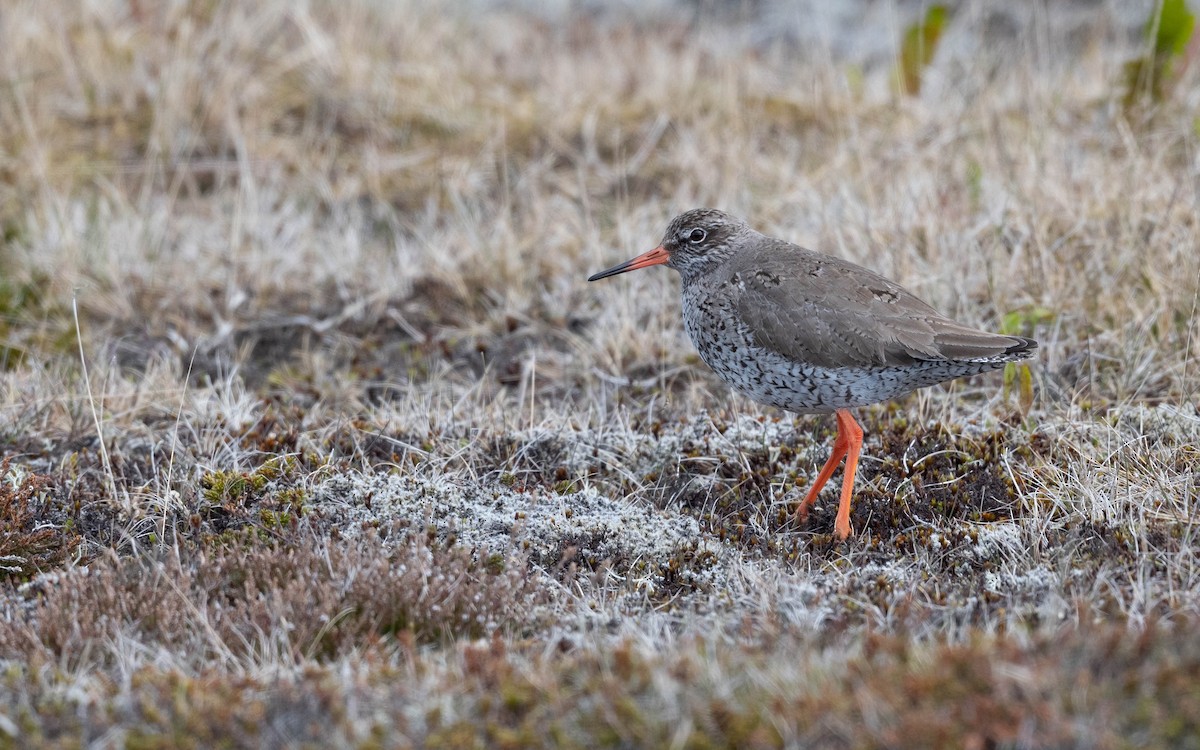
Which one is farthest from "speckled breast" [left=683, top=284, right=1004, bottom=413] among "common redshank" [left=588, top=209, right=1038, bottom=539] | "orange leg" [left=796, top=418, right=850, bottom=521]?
"orange leg" [left=796, top=418, right=850, bottom=521]

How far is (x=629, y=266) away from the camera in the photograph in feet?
20.0

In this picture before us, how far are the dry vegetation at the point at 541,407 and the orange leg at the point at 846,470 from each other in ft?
0.39

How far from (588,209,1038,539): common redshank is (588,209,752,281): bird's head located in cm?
24

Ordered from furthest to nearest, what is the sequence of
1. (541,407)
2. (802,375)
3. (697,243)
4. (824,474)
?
(541,407) → (697,243) → (824,474) → (802,375)

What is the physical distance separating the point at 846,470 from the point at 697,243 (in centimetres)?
146

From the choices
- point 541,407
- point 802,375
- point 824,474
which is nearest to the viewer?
point 802,375

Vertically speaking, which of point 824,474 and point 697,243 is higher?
point 697,243

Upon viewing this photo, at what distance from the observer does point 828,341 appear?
17.1ft

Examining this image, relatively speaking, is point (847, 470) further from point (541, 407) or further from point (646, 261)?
point (541, 407)

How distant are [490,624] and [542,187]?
526 cm

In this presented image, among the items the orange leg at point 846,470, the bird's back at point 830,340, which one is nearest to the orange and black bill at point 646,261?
the bird's back at point 830,340

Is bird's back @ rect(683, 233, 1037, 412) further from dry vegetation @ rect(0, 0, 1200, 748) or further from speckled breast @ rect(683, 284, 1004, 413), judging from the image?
dry vegetation @ rect(0, 0, 1200, 748)

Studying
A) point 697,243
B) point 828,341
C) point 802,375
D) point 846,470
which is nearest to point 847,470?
point 846,470

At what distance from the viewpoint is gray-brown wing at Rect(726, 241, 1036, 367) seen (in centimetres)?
514
